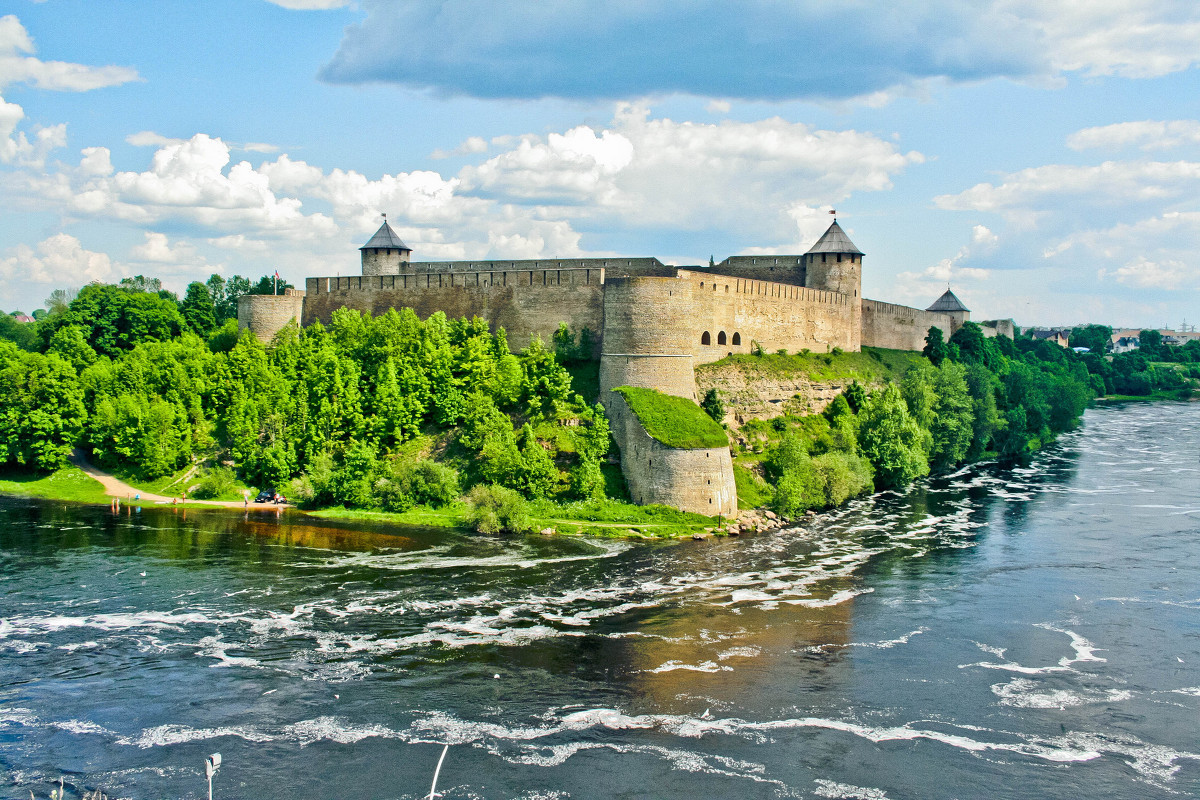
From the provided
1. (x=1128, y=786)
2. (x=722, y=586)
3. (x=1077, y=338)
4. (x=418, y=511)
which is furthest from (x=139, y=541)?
(x=1077, y=338)

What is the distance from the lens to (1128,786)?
13828 millimetres

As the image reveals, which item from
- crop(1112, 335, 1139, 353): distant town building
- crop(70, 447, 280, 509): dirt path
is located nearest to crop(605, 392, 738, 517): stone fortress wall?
crop(70, 447, 280, 509): dirt path

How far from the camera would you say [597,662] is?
18.0 metres

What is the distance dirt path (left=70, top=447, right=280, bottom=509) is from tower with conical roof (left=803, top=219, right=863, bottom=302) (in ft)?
84.3

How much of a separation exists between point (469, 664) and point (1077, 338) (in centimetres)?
12273

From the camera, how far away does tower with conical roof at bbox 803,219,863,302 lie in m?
44.2

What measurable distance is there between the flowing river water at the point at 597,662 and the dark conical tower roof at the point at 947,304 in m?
37.3

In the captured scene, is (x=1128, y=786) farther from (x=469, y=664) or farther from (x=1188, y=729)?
(x=469, y=664)

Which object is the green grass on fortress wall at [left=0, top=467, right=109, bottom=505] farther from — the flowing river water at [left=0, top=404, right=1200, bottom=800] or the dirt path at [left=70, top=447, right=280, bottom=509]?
the flowing river water at [left=0, top=404, right=1200, bottom=800]

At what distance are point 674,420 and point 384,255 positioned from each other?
19.0m

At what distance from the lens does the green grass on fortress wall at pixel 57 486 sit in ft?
109

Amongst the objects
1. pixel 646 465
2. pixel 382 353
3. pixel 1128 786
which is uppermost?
pixel 382 353

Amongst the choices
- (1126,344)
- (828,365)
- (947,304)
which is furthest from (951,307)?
(1126,344)

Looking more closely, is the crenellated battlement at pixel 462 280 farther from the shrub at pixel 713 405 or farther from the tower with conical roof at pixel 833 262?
the tower with conical roof at pixel 833 262
